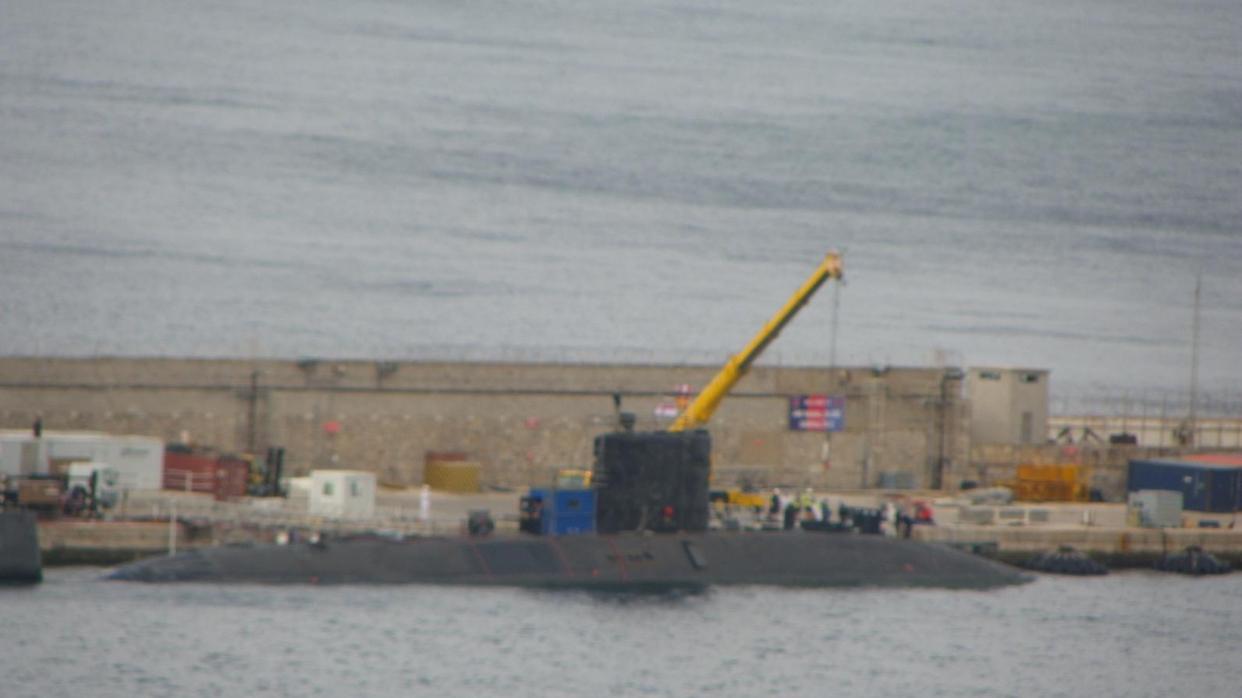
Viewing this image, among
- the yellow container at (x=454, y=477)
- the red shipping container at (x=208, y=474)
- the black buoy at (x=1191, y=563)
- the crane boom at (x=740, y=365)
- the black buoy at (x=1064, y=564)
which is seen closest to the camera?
the red shipping container at (x=208, y=474)

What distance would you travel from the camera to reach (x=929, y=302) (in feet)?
411

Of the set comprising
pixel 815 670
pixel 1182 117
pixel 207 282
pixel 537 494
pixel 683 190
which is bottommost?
pixel 815 670

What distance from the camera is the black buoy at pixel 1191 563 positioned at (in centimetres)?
5559

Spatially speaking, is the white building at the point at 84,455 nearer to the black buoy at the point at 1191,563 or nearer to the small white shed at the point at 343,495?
the small white shed at the point at 343,495

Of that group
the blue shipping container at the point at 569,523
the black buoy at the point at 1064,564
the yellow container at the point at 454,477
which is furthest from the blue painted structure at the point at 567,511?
the black buoy at the point at 1064,564

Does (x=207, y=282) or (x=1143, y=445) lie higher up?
(x=207, y=282)

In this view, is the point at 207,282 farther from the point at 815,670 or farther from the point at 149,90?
the point at 815,670

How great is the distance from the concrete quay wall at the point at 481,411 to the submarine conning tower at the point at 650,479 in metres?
10.6

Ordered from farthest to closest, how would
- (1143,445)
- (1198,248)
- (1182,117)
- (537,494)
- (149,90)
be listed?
(1182,117)
(149,90)
(1198,248)
(1143,445)
(537,494)

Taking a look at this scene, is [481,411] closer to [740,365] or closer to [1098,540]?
[740,365]

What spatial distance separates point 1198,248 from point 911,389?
8440cm

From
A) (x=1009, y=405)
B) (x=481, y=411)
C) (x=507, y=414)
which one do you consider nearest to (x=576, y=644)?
(x=481, y=411)

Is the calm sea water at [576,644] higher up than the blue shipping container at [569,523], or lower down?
lower down

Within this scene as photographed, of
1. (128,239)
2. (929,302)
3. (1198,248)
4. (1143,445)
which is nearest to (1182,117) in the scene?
(1198,248)
